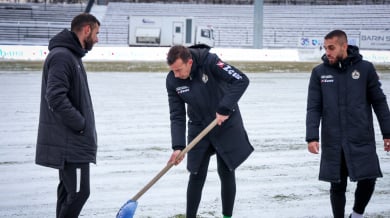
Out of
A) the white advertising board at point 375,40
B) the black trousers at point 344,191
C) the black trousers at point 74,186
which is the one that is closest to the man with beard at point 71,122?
the black trousers at point 74,186

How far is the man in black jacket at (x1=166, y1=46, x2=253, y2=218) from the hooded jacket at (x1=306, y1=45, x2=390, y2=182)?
0.64 metres

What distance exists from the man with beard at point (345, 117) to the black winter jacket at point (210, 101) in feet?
1.98

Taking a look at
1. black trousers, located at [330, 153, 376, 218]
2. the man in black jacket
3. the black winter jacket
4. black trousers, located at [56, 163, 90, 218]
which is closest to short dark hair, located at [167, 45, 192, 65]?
the man in black jacket

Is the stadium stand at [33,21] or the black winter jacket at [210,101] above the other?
the black winter jacket at [210,101]

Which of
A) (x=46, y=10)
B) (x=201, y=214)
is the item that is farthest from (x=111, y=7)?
(x=201, y=214)

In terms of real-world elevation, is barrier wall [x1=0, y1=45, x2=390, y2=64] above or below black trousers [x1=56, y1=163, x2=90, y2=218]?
below

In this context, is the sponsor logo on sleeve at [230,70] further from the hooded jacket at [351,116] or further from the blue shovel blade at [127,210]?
the blue shovel blade at [127,210]

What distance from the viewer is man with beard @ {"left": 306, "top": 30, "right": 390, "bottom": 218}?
186 inches

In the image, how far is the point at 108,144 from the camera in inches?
347

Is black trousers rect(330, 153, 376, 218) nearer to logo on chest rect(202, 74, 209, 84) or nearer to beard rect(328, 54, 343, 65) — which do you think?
beard rect(328, 54, 343, 65)

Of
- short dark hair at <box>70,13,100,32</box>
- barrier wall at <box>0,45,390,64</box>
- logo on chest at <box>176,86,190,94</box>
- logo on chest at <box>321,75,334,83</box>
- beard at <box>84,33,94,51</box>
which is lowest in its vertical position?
barrier wall at <box>0,45,390,64</box>

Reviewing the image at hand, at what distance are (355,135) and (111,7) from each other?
46.9 m

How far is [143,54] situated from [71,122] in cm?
2343

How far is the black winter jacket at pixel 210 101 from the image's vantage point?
475 cm
